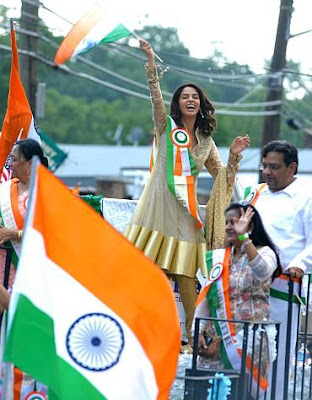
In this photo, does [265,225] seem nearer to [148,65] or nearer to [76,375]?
[148,65]

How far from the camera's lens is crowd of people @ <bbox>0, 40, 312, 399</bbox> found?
6.70 metres

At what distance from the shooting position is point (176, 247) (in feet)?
27.3

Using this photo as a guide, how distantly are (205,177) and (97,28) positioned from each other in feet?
68.5

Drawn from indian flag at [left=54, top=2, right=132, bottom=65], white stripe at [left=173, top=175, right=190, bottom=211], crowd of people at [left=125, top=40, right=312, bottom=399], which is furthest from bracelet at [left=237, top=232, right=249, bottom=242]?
indian flag at [left=54, top=2, right=132, bottom=65]

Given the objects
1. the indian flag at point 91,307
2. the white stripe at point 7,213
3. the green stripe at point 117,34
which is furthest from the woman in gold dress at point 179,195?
the indian flag at point 91,307

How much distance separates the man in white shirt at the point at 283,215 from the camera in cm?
714

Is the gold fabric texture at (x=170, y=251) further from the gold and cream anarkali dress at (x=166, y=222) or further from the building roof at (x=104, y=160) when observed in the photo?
the building roof at (x=104, y=160)

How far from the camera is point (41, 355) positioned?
5320mm

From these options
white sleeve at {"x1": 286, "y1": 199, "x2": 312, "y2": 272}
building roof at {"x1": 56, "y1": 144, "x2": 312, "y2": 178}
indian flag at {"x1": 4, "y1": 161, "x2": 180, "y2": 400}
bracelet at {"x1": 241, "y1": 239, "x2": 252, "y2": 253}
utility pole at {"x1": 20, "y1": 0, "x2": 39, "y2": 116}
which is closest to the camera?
indian flag at {"x1": 4, "y1": 161, "x2": 180, "y2": 400}

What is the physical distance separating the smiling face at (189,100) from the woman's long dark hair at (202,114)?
0.03m

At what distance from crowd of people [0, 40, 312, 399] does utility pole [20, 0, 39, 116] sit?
8.47 m

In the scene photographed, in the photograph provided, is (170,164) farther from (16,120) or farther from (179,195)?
(16,120)

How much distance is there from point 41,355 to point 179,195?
3186 millimetres

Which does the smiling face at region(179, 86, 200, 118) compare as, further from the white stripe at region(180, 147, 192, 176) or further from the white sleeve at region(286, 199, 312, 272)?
the white sleeve at region(286, 199, 312, 272)
